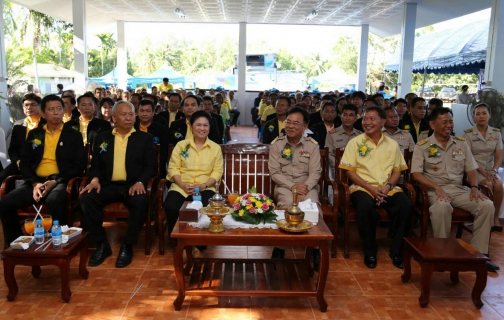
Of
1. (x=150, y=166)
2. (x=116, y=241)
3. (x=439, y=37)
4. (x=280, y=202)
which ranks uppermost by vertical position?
(x=439, y=37)

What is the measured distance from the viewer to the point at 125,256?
11.9ft

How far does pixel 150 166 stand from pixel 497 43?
267 inches

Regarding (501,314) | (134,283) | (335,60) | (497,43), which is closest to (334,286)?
(501,314)

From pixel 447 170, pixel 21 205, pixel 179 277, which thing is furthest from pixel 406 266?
pixel 21 205

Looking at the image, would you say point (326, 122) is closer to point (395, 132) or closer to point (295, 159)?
point (395, 132)

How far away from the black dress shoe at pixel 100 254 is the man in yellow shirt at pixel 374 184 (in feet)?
7.02

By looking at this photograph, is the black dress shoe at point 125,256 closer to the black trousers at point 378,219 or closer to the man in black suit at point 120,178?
the man in black suit at point 120,178

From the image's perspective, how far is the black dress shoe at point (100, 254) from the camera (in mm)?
3592

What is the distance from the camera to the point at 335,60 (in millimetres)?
41906

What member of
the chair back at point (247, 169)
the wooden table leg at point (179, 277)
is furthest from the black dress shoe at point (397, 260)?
the wooden table leg at point (179, 277)

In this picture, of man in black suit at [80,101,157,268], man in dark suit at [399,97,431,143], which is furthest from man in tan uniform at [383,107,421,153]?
man in black suit at [80,101,157,268]

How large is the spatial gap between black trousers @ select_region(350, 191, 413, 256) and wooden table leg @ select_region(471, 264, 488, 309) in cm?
76

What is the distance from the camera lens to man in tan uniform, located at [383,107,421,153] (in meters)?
4.79

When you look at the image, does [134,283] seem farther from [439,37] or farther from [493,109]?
[439,37]
